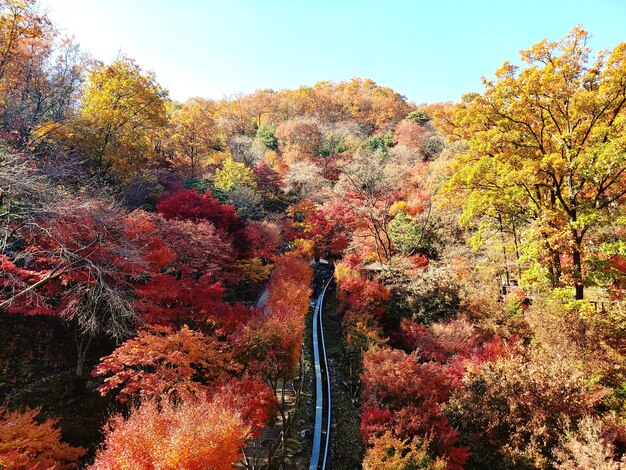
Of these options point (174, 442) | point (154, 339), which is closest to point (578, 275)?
point (174, 442)

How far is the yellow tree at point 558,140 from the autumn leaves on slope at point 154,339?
11097mm

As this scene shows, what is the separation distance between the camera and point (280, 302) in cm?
1931

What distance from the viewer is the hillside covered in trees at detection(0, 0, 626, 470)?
9.21 meters

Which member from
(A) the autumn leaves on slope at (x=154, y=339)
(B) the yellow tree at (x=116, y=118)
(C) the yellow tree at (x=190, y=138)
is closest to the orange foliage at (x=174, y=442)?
(A) the autumn leaves on slope at (x=154, y=339)

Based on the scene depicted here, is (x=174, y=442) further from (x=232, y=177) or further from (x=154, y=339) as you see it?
(x=232, y=177)

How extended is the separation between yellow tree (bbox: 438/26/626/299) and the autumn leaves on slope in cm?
1110

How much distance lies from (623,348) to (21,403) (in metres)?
21.0

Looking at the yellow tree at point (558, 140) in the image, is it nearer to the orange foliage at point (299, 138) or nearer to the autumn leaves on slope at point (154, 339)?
the autumn leaves on slope at point (154, 339)

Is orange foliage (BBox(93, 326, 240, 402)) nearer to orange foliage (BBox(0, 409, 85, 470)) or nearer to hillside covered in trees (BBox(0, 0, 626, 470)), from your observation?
hillside covered in trees (BBox(0, 0, 626, 470))

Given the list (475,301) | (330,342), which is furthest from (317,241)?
(475,301)

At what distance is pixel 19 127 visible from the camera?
1460 centimetres

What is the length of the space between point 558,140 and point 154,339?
16.2m

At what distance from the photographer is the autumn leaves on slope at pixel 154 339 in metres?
7.02

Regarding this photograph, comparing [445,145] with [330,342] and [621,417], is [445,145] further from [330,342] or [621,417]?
[621,417]
